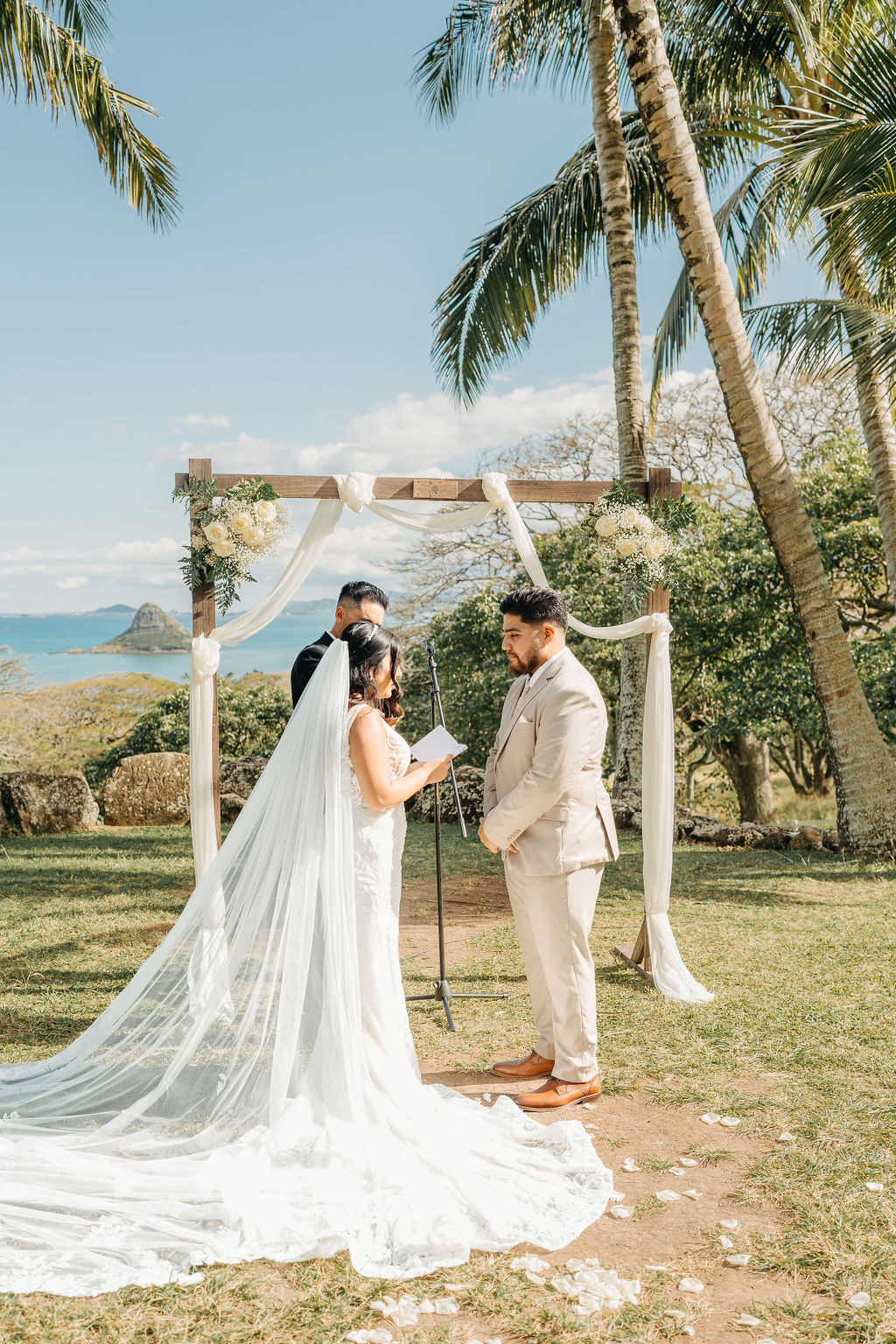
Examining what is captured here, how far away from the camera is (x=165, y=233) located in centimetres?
1066

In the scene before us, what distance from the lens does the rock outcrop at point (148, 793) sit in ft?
40.1

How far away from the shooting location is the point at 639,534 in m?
5.73

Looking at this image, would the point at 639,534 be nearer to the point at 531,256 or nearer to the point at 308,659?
the point at 308,659

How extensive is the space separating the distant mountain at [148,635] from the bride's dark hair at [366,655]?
90.0 ft

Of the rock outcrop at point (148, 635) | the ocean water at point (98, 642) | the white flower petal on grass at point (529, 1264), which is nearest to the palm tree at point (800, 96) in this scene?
the white flower petal on grass at point (529, 1264)

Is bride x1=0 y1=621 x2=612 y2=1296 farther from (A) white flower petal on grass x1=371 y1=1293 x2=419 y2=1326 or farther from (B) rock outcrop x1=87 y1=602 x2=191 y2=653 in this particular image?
(B) rock outcrop x1=87 y1=602 x2=191 y2=653

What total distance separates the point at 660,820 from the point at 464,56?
389 inches

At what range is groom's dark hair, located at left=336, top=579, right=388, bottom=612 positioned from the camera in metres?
5.04

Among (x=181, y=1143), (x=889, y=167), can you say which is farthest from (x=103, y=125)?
(x=181, y=1143)

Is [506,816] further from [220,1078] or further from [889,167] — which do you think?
[889,167]

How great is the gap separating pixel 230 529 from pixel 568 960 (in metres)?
2.96

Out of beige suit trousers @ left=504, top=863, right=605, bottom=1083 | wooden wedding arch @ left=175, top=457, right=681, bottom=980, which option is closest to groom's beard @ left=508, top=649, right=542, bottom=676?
beige suit trousers @ left=504, top=863, right=605, bottom=1083

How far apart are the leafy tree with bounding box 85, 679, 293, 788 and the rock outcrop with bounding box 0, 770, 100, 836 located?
9.87 ft

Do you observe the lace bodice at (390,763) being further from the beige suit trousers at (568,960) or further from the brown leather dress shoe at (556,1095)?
the brown leather dress shoe at (556,1095)
